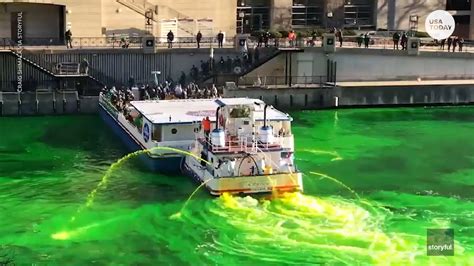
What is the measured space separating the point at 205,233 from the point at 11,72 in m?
33.1

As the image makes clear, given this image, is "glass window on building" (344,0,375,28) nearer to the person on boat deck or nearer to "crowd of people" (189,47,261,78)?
"crowd of people" (189,47,261,78)

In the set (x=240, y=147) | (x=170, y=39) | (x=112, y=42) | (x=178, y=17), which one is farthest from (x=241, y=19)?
(x=240, y=147)

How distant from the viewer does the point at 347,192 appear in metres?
39.0

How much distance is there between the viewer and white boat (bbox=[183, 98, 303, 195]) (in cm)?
3741

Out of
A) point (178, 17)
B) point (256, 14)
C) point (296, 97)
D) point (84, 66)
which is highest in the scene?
point (256, 14)

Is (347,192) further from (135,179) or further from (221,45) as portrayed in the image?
(221,45)

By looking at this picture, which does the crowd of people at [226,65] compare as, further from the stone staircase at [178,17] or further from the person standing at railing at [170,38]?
the stone staircase at [178,17]

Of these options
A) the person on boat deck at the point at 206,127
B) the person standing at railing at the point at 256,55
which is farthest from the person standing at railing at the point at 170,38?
the person on boat deck at the point at 206,127

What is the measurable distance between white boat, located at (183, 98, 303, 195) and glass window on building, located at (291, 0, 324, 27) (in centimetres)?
→ 4027

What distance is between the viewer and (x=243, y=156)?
3803 cm

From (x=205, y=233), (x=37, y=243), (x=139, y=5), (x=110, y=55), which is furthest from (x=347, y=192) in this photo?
(x=139, y=5)

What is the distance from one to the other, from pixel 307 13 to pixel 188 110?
3665cm

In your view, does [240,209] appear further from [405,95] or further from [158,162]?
[405,95]

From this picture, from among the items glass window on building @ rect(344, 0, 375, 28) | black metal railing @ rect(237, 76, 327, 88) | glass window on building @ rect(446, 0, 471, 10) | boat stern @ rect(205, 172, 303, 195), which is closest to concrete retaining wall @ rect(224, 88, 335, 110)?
black metal railing @ rect(237, 76, 327, 88)
